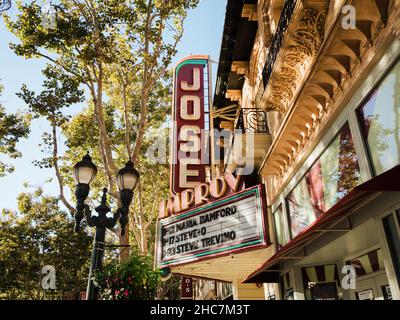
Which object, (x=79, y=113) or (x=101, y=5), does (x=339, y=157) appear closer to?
(x=101, y=5)

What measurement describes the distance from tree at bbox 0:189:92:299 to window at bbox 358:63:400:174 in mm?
32344

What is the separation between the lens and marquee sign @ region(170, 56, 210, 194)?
572 inches

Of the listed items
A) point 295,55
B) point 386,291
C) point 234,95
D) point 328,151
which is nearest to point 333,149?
point 328,151

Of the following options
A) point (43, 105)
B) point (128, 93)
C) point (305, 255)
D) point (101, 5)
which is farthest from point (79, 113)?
point (305, 255)

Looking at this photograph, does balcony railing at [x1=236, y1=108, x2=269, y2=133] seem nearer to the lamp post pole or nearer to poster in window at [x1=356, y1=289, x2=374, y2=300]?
poster in window at [x1=356, y1=289, x2=374, y2=300]

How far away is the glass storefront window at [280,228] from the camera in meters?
9.95

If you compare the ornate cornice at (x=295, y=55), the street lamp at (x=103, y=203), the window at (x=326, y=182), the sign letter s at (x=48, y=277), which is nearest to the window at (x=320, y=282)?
the window at (x=326, y=182)

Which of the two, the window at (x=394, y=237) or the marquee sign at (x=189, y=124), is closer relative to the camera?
the window at (x=394, y=237)

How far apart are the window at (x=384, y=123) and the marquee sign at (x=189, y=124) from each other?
30.2 feet

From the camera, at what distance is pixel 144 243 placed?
20.3 metres

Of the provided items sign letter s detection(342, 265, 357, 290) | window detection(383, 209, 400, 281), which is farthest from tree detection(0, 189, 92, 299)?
window detection(383, 209, 400, 281)

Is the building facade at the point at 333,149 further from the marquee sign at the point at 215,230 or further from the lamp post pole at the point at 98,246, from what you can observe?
Result: the lamp post pole at the point at 98,246

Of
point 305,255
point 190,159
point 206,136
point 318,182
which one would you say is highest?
point 206,136

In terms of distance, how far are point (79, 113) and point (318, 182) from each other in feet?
58.7
